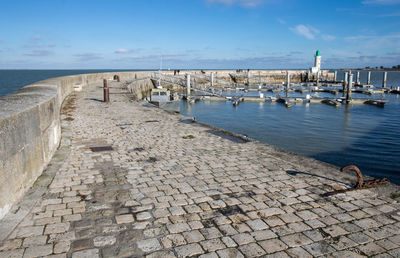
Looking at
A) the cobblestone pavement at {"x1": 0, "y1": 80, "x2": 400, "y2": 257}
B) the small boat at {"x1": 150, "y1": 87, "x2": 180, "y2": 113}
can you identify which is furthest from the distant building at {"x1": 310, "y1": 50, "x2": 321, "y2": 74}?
the cobblestone pavement at {"x1": 0, "y1": 80, "x2": 400, "y2": 257}

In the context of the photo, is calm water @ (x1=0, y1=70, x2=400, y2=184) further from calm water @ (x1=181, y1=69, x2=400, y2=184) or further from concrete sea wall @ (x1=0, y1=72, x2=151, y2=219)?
concrete sea wall @ (x1=0, y1=72, x2=151, y2=219)

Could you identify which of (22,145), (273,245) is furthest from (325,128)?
(22,145)

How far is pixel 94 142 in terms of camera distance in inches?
329

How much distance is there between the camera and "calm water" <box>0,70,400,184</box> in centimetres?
1335

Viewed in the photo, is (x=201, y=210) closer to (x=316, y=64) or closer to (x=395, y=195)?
(x=395, y=195)

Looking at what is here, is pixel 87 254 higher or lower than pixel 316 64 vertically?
lower

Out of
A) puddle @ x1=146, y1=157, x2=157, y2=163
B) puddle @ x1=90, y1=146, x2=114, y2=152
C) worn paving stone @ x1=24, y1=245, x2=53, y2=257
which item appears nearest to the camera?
worn paving stone @ x1=24, y1=245, x2=53, y2=257

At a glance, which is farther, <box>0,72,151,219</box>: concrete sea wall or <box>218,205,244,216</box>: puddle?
<box>218,205,244,216</box>: puddle

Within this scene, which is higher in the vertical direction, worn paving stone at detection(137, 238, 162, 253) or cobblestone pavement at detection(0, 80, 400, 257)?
cobblestone pavement at detection(0, 80, 400, 257)

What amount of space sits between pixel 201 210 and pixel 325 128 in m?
18.5

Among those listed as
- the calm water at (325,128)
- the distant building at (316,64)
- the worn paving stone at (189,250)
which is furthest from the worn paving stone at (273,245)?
the distant building at (316,64)

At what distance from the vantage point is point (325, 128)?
2086cm

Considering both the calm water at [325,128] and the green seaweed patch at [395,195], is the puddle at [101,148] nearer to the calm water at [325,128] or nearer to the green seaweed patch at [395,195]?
the green seaweed patch at [395,195]

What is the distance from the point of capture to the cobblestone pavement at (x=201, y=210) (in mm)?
3520
